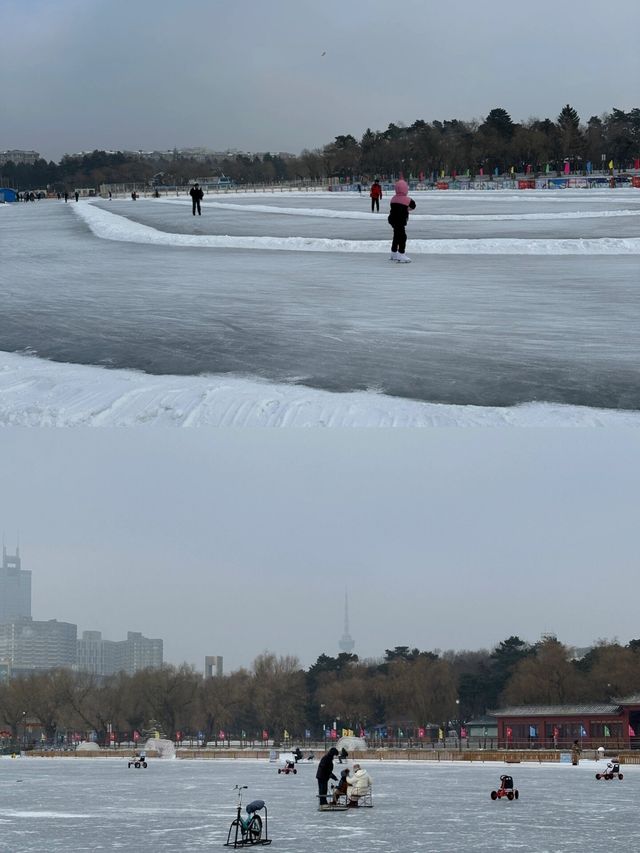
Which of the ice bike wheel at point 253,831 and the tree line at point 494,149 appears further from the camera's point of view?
the tree line at point 494,149

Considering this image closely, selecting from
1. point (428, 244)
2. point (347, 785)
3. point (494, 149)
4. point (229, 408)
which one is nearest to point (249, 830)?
point (347, 785)

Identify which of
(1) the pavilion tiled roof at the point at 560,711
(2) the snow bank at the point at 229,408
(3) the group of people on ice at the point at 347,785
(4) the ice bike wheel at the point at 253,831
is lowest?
(1) the pavilion tiled roof at the point at 560,711

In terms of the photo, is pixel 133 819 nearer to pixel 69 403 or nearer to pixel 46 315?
pixel 46 315

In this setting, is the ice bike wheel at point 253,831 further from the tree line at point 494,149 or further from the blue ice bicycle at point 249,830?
the tree line at point 494,149

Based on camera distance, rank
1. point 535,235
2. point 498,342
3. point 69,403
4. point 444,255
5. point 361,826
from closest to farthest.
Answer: point 69,403
point 498,342
point 361,826
point 444,255
point 535,235

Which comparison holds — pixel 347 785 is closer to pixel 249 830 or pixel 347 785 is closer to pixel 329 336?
pixel 249 830

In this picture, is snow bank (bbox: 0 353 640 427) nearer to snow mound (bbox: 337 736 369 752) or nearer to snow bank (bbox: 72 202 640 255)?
snow bank (bbox: 72 202 640 255)

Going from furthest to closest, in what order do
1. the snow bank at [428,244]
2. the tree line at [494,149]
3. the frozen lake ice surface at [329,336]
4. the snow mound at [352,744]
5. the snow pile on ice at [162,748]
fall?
1. the tree line at [494,149]
2. the snow pile on ice at [162,748]
3. the snow mound at [352,744]
4. the snow bank at [428,244]
5. the frozen lake ice surface at [329,336]

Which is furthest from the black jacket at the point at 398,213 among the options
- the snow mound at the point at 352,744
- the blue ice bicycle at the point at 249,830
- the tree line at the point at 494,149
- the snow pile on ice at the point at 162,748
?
the tree line at the point at 494,149

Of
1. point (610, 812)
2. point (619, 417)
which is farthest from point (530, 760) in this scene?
A: point (619, 417)
